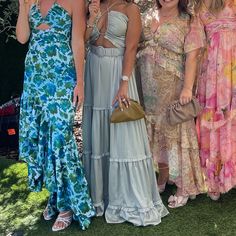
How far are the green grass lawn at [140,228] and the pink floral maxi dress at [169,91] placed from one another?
20 centimetres

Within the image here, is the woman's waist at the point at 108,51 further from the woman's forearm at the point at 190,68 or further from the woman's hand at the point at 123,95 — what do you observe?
the woman's forearm at the point at 190,68

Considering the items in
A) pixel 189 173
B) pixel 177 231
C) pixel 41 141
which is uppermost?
pixel 41 141

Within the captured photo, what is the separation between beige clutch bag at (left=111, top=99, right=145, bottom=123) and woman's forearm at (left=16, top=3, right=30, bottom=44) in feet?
2.91

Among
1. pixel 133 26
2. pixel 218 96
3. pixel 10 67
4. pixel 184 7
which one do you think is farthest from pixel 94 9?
pixel 10 67

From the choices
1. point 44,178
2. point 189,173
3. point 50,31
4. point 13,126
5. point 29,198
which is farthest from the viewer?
point 13,126

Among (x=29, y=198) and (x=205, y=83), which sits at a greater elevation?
(x=205, y=83)

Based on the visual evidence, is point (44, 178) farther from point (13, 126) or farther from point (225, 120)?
point (13, 126)

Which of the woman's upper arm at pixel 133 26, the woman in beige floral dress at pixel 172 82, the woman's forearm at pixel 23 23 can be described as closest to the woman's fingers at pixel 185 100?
the woman in beige floral dress at pixel 172 82

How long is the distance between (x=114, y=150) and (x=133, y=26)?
98cm

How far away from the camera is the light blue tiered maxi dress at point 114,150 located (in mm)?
3900

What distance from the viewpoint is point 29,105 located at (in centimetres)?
379

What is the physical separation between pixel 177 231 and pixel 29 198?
1.57 metres

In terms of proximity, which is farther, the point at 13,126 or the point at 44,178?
the point at 13,126

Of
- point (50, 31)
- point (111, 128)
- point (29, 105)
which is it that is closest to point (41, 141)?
point (29, 105)
